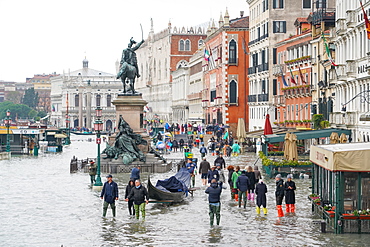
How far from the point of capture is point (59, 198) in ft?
103

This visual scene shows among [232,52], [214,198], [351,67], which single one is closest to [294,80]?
[351,67]

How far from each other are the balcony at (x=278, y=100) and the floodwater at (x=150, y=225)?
120ft

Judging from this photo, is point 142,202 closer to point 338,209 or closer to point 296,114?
point 338,209

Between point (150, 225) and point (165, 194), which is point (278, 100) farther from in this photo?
point (150, 225)

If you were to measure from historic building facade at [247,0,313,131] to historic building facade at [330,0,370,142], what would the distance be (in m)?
26.8

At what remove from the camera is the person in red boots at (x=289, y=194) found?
25.1 metres

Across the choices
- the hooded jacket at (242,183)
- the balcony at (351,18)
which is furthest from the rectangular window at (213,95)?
the hooded jacket at (242,183)

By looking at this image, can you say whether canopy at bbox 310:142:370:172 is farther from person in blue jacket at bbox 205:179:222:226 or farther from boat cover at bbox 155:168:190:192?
boat cover at bbox 155:168:190:192

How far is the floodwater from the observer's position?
20.8 m

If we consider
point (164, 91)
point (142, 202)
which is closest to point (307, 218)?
point (142, 202)

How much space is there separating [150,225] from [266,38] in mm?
56757

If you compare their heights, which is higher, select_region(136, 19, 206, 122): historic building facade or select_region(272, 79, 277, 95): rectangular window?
Answer: select_region(136, 19, 206, 122): historic building facade

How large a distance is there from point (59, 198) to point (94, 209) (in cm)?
428

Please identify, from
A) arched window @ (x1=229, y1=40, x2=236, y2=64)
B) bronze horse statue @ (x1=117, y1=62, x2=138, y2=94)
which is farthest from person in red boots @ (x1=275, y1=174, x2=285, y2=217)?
arched window @ (x1=229, y1=40, x2=236, y2=64)
